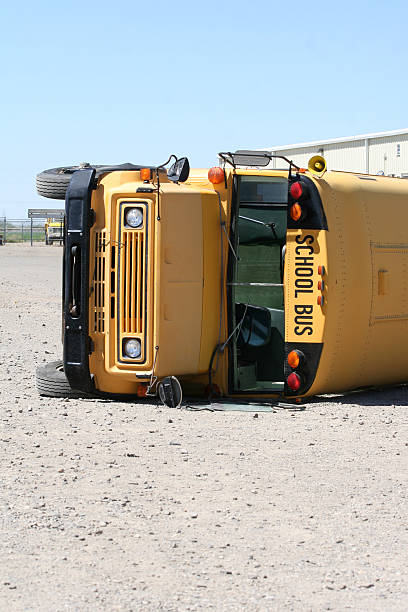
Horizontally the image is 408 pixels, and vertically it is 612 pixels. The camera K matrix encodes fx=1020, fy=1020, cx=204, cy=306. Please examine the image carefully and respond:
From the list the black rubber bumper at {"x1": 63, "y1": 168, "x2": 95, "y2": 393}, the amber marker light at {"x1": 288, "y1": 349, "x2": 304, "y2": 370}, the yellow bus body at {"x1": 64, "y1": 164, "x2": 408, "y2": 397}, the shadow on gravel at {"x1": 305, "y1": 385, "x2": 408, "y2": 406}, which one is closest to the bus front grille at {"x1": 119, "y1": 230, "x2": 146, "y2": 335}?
the yellow bus body at {"x1": 64, "y1": 164, "x2": 408, "y2": 397}

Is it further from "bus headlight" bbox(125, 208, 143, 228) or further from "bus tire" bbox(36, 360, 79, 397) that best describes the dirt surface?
"bus headlight" bbox(125, 208, 143, 228)

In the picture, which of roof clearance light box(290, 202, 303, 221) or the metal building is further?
the metal building

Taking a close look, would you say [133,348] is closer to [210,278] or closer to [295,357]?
[210,278]

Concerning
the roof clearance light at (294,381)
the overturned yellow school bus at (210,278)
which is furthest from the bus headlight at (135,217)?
the roof clearance light at (294,381)

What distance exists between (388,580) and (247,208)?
562 cm

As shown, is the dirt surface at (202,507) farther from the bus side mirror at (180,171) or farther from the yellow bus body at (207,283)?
the bus side mirror at (180,171)

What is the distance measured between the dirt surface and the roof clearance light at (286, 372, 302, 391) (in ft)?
0.78

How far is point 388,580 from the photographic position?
4.66 meters

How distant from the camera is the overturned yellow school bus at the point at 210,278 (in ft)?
29.0

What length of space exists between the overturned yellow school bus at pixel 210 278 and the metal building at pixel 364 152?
79.0 feet

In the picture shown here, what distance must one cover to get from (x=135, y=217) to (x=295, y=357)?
1.86m

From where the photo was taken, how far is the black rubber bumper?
8.97 metres

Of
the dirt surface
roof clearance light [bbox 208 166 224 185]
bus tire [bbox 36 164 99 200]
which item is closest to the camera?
the dirt surface

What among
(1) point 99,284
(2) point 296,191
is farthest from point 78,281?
(2) point 296,191
